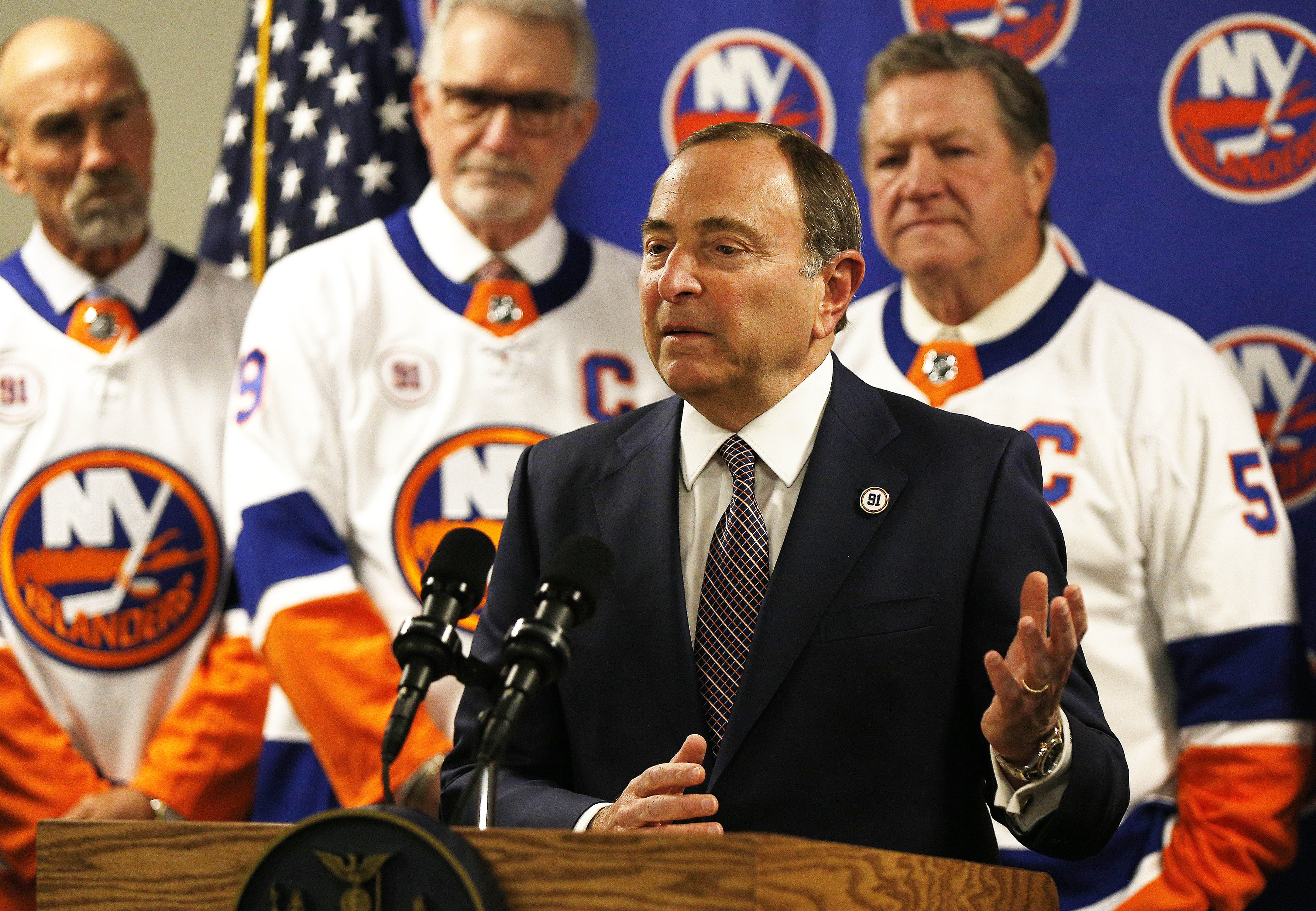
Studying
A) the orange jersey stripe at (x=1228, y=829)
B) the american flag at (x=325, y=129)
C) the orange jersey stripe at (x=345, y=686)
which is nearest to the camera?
the orange jersey stripe at (x=1228, y=829)

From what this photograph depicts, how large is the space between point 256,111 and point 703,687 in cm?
251

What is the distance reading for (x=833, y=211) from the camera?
1.87m

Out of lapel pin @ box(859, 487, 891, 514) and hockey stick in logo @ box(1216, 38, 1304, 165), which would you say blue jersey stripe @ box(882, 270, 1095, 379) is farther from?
lapel pin @ box(859, 487, 891, 514)

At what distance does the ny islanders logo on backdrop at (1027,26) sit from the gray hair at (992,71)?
0.64 ft

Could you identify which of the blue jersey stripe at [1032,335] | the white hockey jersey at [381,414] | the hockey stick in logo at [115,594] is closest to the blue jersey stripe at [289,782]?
the white hockey jersey at [381,414]

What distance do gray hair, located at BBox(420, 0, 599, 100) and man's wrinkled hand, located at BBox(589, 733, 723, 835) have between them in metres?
2.07

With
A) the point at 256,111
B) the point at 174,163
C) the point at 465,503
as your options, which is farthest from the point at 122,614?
the point at 174,163

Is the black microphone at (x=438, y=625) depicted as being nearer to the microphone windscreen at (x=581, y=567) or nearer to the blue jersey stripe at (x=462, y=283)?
the microphone windscreen at (x=581, y=567)

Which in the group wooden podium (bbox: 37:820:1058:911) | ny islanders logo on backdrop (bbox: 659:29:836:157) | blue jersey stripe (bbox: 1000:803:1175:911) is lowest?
blue jersey stripe (bbox: 1000:803:1175:911)

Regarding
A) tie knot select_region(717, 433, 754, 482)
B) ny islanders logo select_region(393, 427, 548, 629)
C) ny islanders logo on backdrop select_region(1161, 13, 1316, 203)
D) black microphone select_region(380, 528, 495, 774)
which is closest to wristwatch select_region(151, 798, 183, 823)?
ny islanders logo select_region(393, 427, 548, 629)

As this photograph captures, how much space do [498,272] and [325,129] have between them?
761 millimetres

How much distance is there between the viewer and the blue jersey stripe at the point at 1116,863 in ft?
8.91

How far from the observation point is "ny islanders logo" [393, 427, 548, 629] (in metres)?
3.00

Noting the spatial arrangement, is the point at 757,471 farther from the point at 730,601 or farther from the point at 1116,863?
the point at 1116,863
